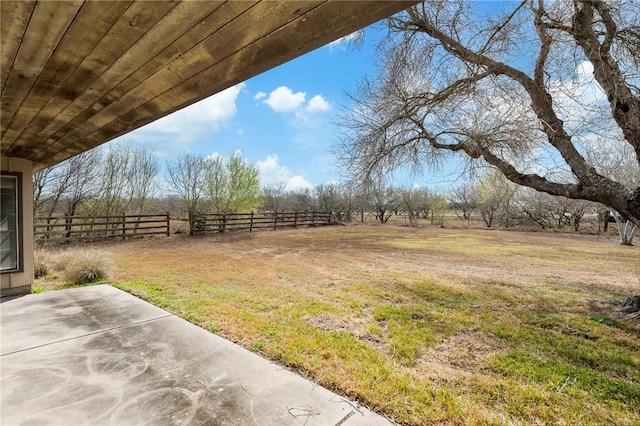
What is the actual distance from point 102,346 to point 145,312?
34.8 inches

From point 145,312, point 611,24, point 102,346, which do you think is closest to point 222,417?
point 102,346

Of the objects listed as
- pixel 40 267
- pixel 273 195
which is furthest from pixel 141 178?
pixel 273 195

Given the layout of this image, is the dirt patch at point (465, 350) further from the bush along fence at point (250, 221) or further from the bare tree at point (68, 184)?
the bare tree at point (68, 184)

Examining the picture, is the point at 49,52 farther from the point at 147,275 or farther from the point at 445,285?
the point at 445,285

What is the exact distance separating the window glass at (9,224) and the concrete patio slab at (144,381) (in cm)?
128

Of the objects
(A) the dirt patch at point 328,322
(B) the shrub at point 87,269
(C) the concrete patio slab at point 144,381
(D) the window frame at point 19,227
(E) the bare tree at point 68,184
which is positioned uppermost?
(E) the bare tree at point 68,184

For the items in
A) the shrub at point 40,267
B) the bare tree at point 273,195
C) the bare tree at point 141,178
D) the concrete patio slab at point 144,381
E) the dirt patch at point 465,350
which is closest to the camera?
the concrete patio slab at point 144,381

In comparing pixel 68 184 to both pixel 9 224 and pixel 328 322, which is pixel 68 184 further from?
pixel 328 322

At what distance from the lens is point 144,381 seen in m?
2.09

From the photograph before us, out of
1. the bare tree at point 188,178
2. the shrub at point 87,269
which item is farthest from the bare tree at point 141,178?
the shrub at point 87,269

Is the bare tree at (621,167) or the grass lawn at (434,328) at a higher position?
the bare tree at (621,167)

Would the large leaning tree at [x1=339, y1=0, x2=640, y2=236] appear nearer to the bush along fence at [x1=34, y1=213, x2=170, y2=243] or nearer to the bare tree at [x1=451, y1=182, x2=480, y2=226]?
the bush along fence at [x1=34, y1=213, x2=170, y2=243]

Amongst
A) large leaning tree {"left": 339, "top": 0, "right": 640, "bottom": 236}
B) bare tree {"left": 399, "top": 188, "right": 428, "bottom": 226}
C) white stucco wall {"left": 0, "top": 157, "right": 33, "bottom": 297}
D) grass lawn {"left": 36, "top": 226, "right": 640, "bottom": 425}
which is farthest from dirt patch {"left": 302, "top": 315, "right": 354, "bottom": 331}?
bare tree {"left": 399, "top": 188, "right": 428, "bottom": 226}

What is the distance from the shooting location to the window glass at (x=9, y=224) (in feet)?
13.0
